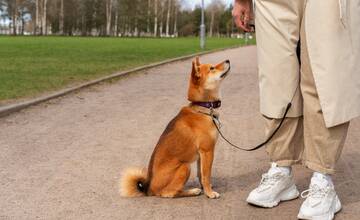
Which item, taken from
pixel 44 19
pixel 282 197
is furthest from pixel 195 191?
pixel 44 19

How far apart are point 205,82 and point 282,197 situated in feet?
3.22

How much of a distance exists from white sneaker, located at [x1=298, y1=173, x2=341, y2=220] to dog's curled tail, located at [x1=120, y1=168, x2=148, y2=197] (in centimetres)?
118

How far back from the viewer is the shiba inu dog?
160 inches

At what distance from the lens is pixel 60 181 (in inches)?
184

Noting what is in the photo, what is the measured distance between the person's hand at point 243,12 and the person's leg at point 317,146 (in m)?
0.55

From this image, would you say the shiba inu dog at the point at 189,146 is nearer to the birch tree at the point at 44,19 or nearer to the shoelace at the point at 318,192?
the shoelace at the point at 318,192

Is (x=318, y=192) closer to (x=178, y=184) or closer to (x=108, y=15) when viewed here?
(x=178, y=184)

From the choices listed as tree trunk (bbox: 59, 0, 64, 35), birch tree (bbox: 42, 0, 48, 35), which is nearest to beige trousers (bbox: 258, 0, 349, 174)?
birch tree (bbox: 42, 0, 48, 35)

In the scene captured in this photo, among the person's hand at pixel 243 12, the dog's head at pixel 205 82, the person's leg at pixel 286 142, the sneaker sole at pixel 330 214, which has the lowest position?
the sneaker sole at pixel 330 214

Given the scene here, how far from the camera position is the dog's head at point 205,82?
410cm

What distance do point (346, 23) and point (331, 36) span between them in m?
0.11

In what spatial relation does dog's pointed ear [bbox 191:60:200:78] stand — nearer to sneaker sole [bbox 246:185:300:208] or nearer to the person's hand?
the person's hand

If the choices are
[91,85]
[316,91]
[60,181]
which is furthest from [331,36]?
[91,85]

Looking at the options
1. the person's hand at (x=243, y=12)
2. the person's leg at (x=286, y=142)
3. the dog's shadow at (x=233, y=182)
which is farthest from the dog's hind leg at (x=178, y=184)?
the person's hand at (x=243, y=12)
